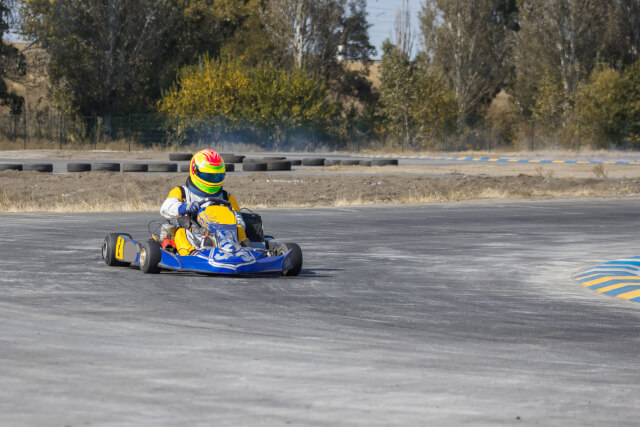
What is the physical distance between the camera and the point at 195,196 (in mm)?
12477

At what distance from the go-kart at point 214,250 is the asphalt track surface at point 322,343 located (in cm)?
18

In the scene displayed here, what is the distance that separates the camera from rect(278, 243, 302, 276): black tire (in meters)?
12.0

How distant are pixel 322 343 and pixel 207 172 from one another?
5.17 meters

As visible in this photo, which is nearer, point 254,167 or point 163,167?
point 163,167

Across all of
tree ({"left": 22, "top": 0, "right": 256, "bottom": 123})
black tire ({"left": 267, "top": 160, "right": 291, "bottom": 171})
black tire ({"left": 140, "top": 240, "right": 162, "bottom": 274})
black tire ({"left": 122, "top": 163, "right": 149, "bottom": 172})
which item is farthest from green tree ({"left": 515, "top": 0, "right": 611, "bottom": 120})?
black tire ({"left": 140, "top": 240, "right": 162, "bottom": 274})

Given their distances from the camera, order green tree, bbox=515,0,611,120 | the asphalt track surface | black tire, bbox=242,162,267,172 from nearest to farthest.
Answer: the asphalt track surface < black tire, bbox=242,162,267,172 < green tree, bbox=515,0,611,120

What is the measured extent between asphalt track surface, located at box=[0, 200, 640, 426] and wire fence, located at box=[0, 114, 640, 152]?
4627 centimetres

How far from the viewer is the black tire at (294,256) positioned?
12.0 m

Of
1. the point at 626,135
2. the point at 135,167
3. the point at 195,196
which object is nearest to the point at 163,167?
the point at 135,167

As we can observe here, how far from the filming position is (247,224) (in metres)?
12.5

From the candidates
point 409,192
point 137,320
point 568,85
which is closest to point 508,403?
point 137,320

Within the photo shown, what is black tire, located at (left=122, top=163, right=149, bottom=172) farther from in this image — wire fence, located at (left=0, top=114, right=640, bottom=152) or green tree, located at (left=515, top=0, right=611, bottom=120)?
green tree, located at (left=515, top=0, right=611, bottom=120)

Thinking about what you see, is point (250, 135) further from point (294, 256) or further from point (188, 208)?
point (294, 256)

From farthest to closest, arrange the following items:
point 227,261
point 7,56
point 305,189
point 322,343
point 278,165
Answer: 1. point 7,56
2. point 278,165
3. point 305,189
4. point 227,261
5. point 322,343
